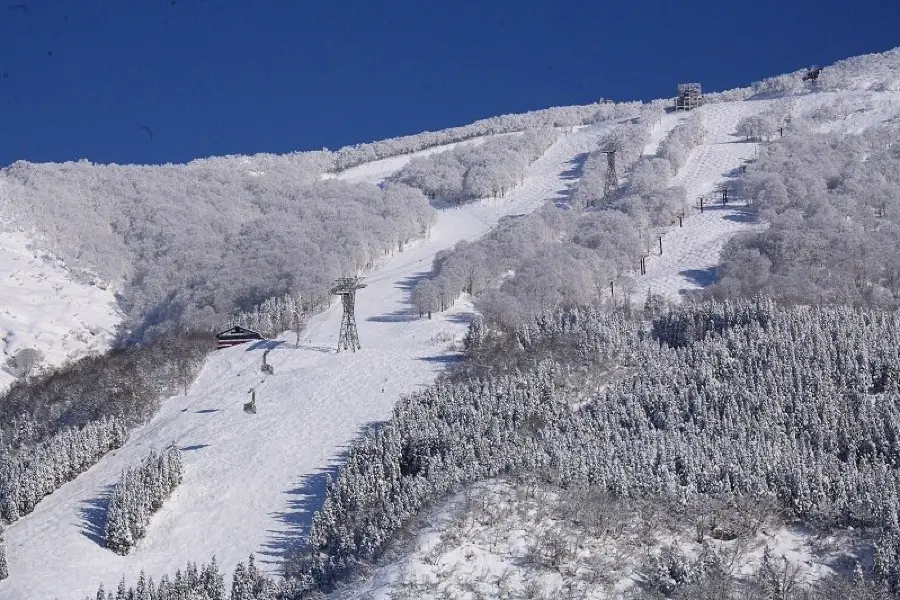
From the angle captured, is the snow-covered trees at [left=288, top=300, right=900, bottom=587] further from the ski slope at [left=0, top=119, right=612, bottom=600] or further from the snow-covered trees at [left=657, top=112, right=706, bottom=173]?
the snow-covered trees at [left=657, top=112, right=706, bottom=173]

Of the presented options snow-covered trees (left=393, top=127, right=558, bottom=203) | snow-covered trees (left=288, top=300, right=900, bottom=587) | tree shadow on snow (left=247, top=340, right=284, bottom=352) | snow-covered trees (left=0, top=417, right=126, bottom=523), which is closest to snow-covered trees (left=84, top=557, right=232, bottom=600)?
snow-covered trees (left=288, top=300, right=900, bottom=587)

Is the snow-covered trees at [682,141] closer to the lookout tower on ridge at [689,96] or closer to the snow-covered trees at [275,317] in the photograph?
the lookout tower on ridge at [689,96]

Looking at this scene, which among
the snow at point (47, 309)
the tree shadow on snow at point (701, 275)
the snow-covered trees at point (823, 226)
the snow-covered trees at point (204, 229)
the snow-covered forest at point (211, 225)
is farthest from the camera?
the snow-covered forest at point (211, 225)

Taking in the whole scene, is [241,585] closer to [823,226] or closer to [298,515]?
[298,515]

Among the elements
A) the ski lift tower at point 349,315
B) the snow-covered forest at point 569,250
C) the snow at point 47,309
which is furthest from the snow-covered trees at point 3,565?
the snow at point 47,309

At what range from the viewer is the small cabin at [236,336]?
8588 centimetres

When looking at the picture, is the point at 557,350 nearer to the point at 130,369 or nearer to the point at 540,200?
the point at 130,369

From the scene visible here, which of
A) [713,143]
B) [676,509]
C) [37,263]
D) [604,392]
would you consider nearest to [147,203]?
[37,263]

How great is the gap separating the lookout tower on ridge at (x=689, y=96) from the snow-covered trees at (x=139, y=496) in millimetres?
141314

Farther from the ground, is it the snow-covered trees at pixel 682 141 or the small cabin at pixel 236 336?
the snow-covered trees at pixel 682 141

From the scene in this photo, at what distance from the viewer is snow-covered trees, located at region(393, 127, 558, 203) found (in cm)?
15188

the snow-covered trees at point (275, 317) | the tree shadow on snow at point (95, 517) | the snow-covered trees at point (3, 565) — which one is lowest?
the snow-covered trees at point (3, 565)

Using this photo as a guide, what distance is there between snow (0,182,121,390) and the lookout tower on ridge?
108 meters

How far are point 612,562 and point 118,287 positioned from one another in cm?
9691
